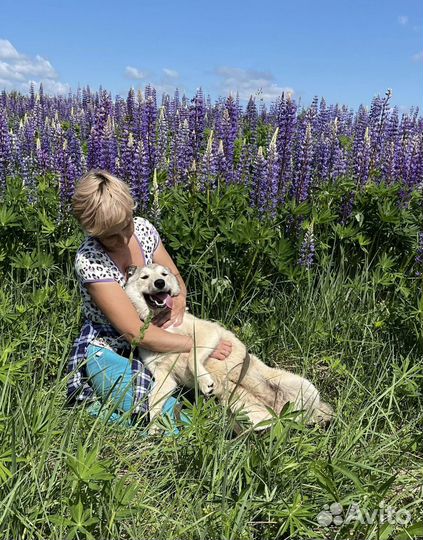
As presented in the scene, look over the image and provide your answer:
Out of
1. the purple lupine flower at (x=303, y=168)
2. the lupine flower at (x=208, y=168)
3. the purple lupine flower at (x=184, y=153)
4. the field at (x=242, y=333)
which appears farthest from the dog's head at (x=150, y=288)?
the purple lupine flower at (x=184, y=153)

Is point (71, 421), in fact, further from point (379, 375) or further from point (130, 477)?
point (379, 375)

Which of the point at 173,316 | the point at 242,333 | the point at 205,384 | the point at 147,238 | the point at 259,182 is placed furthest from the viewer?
the point at 259,182

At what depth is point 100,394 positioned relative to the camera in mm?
2957

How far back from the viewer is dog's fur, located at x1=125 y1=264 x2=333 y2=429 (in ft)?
9.71

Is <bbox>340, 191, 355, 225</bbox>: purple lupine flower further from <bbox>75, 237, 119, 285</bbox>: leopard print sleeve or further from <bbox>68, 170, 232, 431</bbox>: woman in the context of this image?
<bbox>75, 237, 119, 285</bbox>: leopard print sleeve

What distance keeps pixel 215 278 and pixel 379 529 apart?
225cm

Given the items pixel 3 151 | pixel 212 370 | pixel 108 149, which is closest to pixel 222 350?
pixel 212 370

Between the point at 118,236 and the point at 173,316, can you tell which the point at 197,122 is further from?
the point at 173,316

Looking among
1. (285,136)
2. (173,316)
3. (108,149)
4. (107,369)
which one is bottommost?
(107,369)

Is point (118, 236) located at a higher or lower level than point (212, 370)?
higher

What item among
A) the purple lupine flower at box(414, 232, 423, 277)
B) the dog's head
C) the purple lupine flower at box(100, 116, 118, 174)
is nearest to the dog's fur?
the dog's head

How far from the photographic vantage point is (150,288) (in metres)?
3.02

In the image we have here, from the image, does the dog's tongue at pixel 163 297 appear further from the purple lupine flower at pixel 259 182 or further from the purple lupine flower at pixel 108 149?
the purple lupine flower at pixel 108 149

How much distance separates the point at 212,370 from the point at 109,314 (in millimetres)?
672
